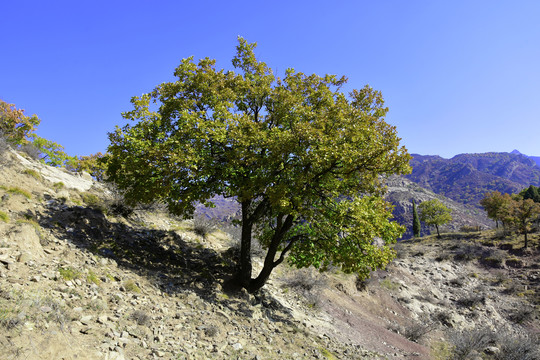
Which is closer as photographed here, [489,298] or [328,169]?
[328,169]

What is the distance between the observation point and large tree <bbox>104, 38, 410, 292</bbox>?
8.59m

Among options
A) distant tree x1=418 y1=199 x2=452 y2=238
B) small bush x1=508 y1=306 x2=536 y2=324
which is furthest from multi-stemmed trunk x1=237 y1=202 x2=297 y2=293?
distant tree x1=418 y1=199 x2=452 y2=238

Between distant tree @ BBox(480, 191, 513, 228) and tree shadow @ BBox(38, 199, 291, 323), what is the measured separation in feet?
154

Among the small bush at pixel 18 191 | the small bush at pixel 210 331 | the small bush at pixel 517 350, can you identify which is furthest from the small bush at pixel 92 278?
the small bush at pixel 517 350

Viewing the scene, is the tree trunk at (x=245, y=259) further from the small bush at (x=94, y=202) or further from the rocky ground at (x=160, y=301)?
the small bush at (x=94, y=202)

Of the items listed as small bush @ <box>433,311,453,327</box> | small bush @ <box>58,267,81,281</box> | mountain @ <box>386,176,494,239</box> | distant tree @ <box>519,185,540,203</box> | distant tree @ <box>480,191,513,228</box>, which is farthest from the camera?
mountain @ <box>386,176,494,239</box>

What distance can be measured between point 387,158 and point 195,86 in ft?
24.0

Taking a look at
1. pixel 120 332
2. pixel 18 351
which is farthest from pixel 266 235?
pixel 18 351

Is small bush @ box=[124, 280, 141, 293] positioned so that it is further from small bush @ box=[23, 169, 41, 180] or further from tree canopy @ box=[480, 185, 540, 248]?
tree canopy @ box=[480, 185, 540, 248]

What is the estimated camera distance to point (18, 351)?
3.88m

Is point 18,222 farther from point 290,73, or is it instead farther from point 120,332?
point 290,73

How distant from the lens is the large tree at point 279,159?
8586 mm

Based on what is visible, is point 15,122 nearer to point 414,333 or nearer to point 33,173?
point 33,173

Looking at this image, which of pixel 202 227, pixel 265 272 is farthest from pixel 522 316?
pixel 202 227
